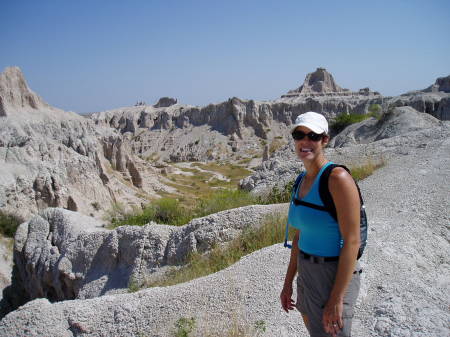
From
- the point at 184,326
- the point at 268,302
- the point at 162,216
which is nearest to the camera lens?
the point at 184,326

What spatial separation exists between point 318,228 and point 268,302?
205cm

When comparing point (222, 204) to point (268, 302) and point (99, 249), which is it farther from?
point (268, 302)

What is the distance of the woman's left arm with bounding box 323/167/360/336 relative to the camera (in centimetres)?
217

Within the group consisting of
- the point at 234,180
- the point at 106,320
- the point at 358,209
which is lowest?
the point at 234,180

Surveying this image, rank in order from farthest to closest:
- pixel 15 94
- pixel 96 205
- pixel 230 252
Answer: pixel 15 94 → pixel 96 205 → pixel 230 252

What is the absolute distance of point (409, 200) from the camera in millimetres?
6773

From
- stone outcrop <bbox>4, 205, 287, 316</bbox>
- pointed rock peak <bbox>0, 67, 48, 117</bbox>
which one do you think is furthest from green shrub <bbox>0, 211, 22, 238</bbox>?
pointed rock peak <bbox>0, 67, 48, 117</bbox>

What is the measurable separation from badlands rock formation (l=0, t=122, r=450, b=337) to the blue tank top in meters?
1.53

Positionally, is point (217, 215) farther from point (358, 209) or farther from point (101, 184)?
point (101, 184)

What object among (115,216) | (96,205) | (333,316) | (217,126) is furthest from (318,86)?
(333,316)

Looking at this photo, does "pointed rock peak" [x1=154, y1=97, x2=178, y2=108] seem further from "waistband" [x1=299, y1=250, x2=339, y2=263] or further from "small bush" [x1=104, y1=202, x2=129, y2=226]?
"waistband" [x1=299, y1=250, x2=339, y2=263]

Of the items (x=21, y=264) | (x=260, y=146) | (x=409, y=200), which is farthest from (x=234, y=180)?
(x=409, y=200)

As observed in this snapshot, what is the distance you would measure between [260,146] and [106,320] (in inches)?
2645

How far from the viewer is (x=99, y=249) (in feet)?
27.6
